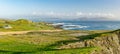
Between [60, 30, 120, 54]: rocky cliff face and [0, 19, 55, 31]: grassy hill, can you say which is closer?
[60, 30, 120, 54]: rocky cliff face

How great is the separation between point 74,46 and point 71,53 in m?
6.19

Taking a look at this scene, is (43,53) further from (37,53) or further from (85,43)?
(85,43)

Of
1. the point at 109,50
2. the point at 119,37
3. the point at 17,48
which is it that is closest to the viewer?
the point at 109,50

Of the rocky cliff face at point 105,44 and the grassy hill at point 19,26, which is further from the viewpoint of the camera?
the grassy hill at point 19,26

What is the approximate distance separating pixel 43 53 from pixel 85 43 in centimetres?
901

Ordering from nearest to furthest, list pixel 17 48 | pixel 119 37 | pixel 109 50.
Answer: pixel 109 50 → pixel 119 37 → pixel 17 48

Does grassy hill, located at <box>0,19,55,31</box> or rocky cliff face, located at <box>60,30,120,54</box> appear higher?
rocky cliff face, located at <box>60,30,120,54</box>

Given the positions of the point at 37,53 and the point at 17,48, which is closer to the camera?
the point at 37,53

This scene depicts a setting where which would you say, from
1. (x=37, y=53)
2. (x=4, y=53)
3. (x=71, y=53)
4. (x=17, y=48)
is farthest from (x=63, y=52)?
(x=17, y=48)

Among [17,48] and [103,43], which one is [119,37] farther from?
[17,48]

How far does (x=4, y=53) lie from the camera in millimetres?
39312

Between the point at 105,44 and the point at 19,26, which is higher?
the point at 105,44

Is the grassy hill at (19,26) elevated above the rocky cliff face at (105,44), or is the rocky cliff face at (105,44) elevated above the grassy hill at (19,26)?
the rocky cliff face at (105,44)

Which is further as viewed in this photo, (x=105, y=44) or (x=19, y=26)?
(x=19, y=26)
